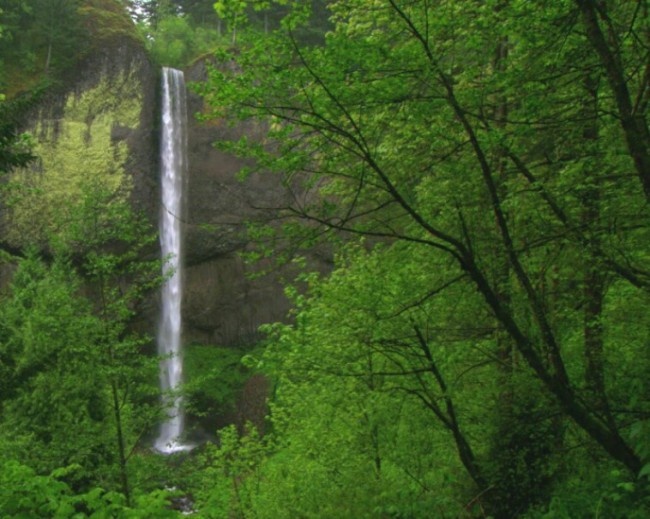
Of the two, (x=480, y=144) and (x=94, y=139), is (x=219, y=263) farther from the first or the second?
(x=480, y=144)

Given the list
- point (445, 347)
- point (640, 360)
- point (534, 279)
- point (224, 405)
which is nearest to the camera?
point (640, 360)

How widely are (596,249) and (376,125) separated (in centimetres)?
188

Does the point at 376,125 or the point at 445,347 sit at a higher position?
the point at 376,125

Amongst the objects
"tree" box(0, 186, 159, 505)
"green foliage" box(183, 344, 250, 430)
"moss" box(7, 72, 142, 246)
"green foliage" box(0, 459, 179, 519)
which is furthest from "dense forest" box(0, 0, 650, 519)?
"moss" box(7, 72, 142, 246)

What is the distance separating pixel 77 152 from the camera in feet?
95.9

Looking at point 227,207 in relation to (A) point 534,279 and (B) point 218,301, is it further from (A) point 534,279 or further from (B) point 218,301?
(A) point 534,279

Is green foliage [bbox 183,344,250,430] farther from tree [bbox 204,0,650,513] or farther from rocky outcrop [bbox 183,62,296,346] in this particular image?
tree [bbox 204,0,650,513]

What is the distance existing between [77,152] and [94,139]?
38.1 inches

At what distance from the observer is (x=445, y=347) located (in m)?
6.86

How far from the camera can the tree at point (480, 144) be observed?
449 centimetres

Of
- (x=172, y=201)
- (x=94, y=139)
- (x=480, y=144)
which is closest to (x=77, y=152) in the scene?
(x=94, y=139)

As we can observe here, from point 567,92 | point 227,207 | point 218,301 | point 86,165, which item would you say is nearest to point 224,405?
point 218,301

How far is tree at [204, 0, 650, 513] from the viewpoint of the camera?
449 centimetres

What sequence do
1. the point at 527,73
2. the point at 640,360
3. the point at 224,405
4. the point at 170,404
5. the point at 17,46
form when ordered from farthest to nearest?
the point at 17,46 < the point at 224,405 < the point at 170,404 < the point at 640,360 < the point at 527,73
